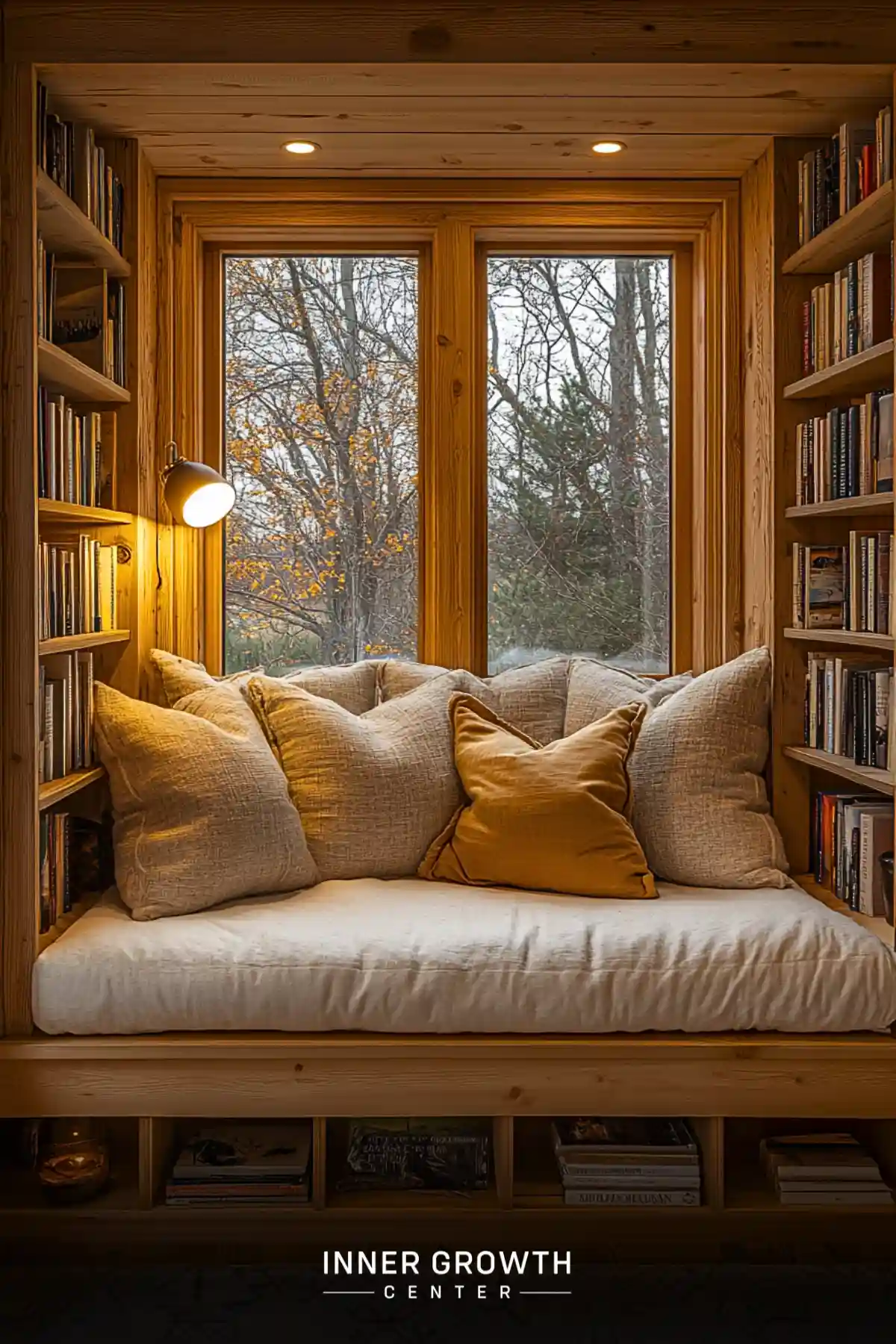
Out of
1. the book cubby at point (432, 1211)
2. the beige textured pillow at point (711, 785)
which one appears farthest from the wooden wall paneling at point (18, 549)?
the beige textured pillow at point (711, 785)

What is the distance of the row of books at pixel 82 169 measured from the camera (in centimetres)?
250

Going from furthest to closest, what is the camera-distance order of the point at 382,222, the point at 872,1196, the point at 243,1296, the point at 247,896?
the point at 382,222 < the point at 247,896 < the point at 872,1196 < the point at 243,1296

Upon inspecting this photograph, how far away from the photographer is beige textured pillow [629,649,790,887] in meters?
2.78

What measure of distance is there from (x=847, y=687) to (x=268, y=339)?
1.80 m

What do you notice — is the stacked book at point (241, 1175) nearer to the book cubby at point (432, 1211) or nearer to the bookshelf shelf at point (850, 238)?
the book cubby at point (432, 1211)

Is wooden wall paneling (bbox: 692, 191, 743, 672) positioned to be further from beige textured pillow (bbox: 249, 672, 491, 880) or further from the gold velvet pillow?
beige textured pillow (bbox: 249, 672, 491, 880)

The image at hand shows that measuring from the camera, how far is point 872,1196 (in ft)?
7.77

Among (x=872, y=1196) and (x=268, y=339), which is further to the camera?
(x=268, y=339)

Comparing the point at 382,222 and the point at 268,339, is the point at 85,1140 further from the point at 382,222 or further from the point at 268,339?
the point at 382,222

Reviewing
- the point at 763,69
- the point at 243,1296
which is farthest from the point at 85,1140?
the point at 763,69

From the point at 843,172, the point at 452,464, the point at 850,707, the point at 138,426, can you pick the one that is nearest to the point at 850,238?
the point at 843,172

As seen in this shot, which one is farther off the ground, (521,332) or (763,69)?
(763,69)

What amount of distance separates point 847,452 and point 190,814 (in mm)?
1632

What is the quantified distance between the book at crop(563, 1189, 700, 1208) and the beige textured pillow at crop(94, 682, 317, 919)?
87 cm
